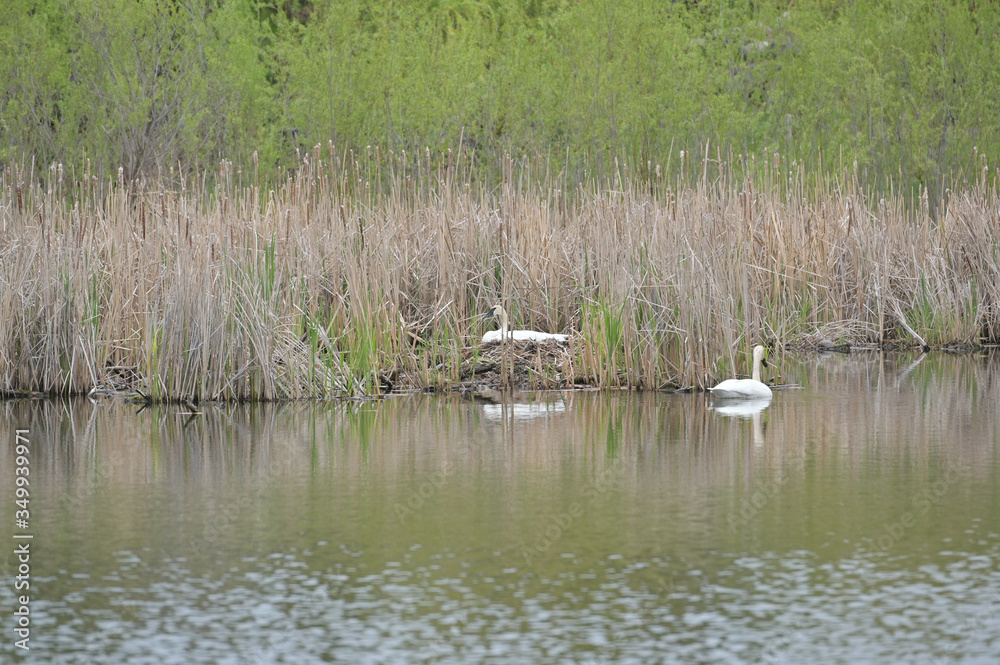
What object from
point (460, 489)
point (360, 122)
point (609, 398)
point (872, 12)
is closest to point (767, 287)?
point (609, 398)

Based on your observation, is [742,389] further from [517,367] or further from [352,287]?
[352,287]

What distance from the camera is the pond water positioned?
4750mm

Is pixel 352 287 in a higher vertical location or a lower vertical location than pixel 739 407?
higher

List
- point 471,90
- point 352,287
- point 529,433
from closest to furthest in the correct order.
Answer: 1. point 529,433
2. point 352,287
3. point 471,90

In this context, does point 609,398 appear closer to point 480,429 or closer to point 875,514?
point 480,429

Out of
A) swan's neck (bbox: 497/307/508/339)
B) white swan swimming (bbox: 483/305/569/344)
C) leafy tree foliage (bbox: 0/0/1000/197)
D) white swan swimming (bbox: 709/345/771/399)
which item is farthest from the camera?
leafy tree foliage (bbox: 0/0/1000/197)

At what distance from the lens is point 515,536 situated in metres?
6.12

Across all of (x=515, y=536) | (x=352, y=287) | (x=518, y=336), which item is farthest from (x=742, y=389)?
(x=515, y=536)

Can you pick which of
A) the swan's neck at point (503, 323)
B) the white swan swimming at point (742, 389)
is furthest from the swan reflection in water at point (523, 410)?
the white swan swimming at point (742, 389)

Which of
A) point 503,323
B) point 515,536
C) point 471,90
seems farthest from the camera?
point 471,90

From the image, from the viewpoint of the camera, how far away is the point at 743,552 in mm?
Answer: 5781

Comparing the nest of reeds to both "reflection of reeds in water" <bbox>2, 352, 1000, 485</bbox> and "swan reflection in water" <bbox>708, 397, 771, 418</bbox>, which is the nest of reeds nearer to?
"reflection of reeds in water" <bbox>2, 352, 1000, 485</bbox>

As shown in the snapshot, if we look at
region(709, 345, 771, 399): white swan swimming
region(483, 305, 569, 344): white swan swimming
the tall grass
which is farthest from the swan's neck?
region(709, 345, 771, 399): white swan swimming

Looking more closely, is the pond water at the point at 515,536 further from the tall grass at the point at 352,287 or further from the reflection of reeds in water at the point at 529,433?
the tall grass at the point at 352,287
